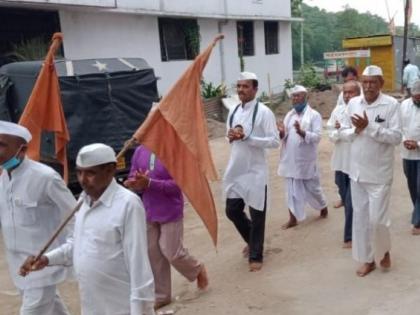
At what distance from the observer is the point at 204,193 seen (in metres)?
4.01

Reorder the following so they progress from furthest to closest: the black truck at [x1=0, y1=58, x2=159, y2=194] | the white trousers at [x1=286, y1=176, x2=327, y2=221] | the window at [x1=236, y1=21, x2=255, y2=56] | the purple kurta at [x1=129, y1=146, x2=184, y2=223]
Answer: the window at [x1=236, y1=21, x2=255, y2=56] → the black truck at [x1=0, y1=58, x2=159, y2=194] → the white trousers at [x1=286, y1=176, x2=327, y2=221] → the purple kurta at [x1=129, y1=146, x2=184, y2=223]

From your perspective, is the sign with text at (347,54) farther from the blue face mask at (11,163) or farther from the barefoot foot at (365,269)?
the blue face mask at (11,163)

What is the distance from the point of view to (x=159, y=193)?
457 cm

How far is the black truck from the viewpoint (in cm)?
814

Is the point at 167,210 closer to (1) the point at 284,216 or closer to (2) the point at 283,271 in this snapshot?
(2) the point at 283,271

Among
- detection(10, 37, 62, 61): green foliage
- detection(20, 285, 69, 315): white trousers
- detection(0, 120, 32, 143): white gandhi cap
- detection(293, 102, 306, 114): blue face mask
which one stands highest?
detection(10, 37, 62, 61): green foliage

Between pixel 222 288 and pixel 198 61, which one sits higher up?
pixel 198 61

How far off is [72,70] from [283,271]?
4573mm

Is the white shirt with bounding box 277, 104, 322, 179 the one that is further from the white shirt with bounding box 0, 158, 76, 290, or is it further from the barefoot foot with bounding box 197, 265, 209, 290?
the white shirt with bounding box 0, 158, 76, 290

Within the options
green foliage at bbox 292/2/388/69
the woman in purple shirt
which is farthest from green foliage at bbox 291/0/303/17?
the woman in purple shirt

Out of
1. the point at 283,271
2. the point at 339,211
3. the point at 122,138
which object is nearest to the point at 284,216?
the point at 339,211

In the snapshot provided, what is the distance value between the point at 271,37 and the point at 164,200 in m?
21.0

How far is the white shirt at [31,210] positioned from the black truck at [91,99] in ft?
14.3

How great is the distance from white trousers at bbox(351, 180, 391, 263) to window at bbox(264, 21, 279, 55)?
19518mm
